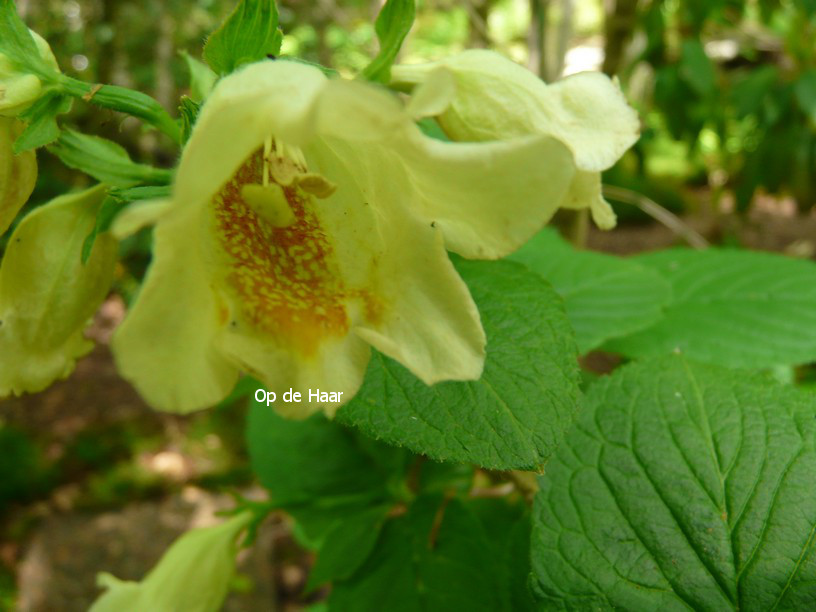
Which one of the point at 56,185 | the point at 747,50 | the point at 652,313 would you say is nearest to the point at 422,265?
the point at 652,313

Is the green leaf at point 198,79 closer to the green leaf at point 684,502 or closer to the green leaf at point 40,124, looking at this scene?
the green leaf at point 40,124

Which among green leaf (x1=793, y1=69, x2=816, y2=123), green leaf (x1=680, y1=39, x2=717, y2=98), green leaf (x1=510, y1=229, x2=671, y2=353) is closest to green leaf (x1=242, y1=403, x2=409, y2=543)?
green leaf (x1=510, y1=229, x2=671, y2=353)

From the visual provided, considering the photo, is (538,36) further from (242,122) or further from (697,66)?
(242,122)

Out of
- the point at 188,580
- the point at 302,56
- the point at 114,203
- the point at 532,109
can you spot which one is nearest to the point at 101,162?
the point at 114,203

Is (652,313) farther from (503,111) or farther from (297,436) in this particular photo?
(297,436)

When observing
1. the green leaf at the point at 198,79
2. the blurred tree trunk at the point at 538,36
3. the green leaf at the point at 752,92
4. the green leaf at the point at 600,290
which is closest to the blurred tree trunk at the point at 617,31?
the blurred tree trunk at the point at 538,36

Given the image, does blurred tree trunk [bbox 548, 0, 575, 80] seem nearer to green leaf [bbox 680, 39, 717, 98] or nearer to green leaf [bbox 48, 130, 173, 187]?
green leaf [bbox 680, 39, 717, 98]
